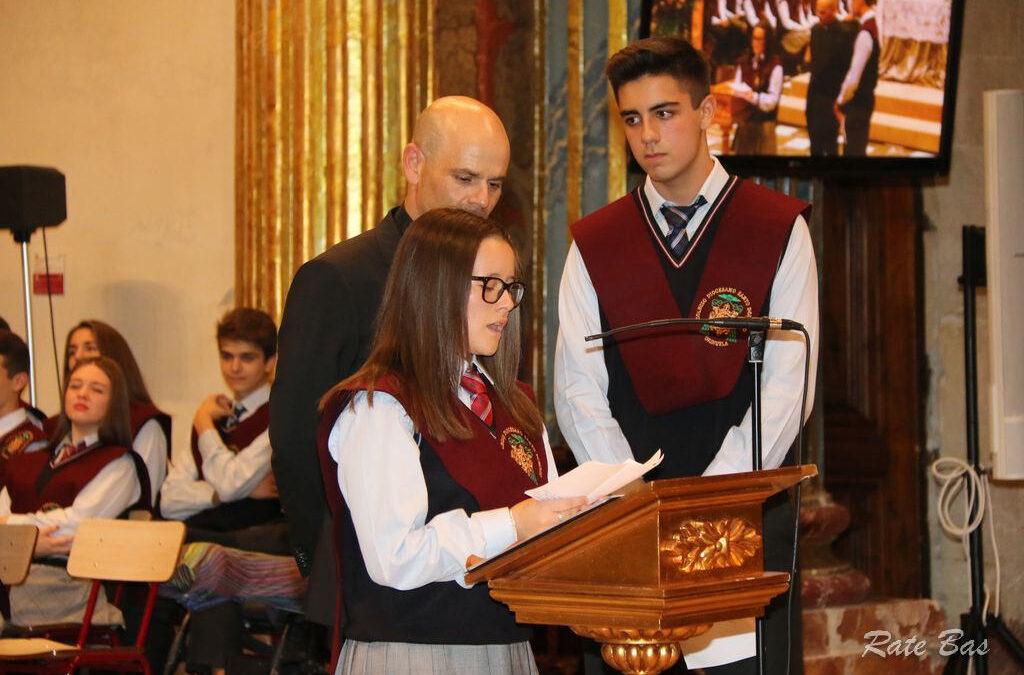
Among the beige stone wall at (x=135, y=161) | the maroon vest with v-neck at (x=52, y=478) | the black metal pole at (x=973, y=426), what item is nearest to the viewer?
the black metal pole at (x=973, y=426)

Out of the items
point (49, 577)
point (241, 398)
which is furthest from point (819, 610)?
point (49, 577)

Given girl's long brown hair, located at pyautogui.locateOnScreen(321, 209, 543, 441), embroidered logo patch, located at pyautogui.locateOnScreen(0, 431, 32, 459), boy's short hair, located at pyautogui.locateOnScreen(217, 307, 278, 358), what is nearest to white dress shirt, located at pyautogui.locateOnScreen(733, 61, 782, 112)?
boy's short hair, located at pyautogui.locateOnScreen(217, 307, 278, 358)

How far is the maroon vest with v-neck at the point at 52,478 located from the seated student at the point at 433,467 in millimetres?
3038

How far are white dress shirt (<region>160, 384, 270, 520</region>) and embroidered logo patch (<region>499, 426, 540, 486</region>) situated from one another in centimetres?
283

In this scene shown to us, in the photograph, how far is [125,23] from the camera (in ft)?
23.7

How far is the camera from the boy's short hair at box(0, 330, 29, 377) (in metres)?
5.94

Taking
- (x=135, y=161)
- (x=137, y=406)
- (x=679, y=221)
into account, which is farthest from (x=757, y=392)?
(x=135, y=161)

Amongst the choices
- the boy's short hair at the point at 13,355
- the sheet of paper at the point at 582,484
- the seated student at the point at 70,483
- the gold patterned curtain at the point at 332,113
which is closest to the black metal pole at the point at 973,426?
the gold patterned curtain at the point at 332,113

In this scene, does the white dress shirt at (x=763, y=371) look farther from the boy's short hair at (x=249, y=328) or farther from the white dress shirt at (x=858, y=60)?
the boy's short hair at (x=249, y=328)

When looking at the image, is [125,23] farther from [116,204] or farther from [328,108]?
[328,108]

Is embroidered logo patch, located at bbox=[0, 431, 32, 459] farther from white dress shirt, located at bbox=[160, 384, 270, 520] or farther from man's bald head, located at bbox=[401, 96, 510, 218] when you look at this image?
man's bald head, located at bbox=[401, 96, 510, 218]

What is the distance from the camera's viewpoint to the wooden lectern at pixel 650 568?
83.0 inches

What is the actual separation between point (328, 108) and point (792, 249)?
265 centimetres

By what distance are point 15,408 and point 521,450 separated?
4.00 metres
